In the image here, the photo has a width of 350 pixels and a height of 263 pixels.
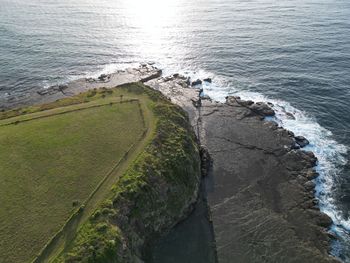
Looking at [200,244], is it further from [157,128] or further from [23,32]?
[23,32]

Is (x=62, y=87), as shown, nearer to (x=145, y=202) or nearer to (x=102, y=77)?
(x=102, y=77)

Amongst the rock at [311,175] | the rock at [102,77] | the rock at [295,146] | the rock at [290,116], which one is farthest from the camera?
the rock at [102,77]

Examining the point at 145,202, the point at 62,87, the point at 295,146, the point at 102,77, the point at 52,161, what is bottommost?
the point at 62,87

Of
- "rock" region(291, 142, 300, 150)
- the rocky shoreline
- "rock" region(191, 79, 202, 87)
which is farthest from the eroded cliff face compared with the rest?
"rock" region(191, 79, 202, 87)

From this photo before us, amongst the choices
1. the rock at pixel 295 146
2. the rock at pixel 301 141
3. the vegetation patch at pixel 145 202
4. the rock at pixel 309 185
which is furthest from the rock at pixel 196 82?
the rock at pixel 309 185

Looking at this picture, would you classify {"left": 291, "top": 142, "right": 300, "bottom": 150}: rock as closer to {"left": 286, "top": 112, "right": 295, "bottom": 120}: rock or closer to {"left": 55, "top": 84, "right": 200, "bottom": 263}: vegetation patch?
{"left": 286, "top": 112, "right": 295, "bottom": 120}: rock

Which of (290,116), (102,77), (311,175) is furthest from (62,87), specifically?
(311,175)

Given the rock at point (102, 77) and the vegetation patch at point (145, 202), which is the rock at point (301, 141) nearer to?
the vegetation patch at point (145, 202)
